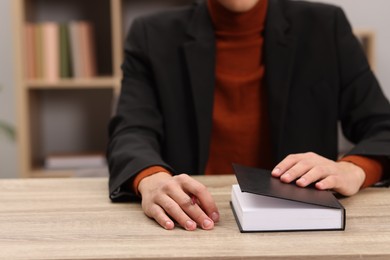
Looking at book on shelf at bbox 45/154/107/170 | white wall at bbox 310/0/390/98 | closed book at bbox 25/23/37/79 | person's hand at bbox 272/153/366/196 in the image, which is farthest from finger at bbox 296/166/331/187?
white wall at bbox 310/0/390/98

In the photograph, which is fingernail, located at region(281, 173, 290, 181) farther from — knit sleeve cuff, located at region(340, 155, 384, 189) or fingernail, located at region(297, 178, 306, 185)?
knit sleeve cuff, located at region(340, 155, 384, 189)

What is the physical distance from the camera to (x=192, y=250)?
709 mm

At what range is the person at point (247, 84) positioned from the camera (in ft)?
4.74

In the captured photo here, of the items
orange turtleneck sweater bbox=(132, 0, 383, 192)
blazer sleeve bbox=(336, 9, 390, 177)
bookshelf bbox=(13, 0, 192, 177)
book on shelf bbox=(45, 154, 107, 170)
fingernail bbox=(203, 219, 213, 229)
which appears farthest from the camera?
book on shelf bbox=(45, 154, 107, 170)

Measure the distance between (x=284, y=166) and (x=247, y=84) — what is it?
1.84 ft

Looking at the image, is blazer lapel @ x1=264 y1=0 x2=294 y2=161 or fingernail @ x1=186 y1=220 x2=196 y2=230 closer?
fingernail @ x1=186 y1=220 x2=196 y2=230

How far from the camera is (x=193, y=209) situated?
839 mm

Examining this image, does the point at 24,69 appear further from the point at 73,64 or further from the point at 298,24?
the point at 298,24

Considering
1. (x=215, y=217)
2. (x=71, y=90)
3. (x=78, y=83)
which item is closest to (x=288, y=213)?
(x=215, y=217)

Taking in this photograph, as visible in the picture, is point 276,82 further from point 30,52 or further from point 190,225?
point 30,52

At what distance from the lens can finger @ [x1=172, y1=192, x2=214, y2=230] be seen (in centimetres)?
81

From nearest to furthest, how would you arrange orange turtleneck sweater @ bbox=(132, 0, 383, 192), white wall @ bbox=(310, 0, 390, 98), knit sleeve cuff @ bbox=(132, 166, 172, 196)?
knit sleeve cuff @ bbox=(132, 166, 172, 196) → orange turtleneck sweater @ bbox=(132, 0, 383, 192) → white wall @ bbox=(310, 0, 390, 98)

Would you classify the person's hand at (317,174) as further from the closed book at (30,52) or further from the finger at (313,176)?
the closed book at (30,52)

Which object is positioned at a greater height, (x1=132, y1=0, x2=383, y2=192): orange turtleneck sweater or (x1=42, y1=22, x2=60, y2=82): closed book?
(x1=132, y1=0, x2=383, y2=192): orange turtleneck sweater
